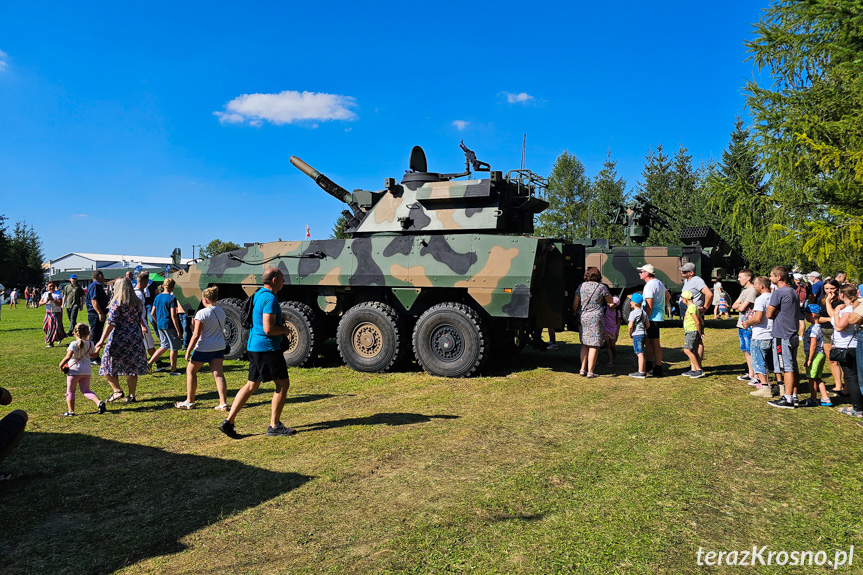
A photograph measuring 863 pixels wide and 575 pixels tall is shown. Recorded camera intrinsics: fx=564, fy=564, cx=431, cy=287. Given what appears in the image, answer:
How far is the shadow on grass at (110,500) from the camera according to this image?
126 inches

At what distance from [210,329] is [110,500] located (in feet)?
9.14

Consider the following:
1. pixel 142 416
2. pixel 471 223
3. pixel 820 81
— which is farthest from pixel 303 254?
pixel 820 81

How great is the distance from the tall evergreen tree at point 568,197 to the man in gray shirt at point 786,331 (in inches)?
1438

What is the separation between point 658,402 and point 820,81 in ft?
41.6

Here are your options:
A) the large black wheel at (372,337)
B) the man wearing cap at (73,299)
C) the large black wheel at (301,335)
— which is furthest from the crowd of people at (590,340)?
the man wearing cap at (73,299)

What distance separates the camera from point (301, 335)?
376 inches

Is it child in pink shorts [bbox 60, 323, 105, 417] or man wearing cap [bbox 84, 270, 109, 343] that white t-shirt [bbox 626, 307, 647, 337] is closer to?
child in pink shorts [bbox 60, 323, 105, 417]

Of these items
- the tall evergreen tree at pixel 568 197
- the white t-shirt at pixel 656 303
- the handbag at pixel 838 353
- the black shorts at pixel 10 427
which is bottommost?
the black shorts at pixel 10 427

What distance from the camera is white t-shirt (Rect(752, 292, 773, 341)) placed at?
6871 millimetres

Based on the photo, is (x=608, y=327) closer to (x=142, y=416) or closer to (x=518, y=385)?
(x=518, y=385)

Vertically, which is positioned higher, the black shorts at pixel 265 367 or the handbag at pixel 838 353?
the handbag at pixel 838 353

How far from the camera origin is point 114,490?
163 inches

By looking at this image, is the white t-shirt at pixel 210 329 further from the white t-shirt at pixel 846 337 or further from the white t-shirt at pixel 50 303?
the white t-shirt at pixel 50 303

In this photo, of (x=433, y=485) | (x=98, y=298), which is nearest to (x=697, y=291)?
(x=433, y=485)
